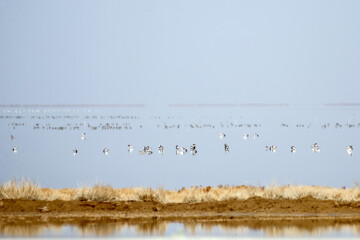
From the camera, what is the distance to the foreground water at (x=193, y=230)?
67.2 feet

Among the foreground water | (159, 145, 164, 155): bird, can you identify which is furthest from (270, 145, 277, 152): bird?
the foreground water

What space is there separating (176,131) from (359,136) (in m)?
15.0

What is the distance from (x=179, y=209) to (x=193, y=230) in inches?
130

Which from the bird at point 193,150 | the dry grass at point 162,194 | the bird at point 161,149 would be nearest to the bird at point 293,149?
the bird at point 193,150

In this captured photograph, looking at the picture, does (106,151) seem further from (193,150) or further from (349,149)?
(349,149)

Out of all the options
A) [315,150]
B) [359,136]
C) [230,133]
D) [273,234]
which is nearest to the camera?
[273,234]

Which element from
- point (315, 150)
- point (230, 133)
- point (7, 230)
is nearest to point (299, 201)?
point (7, 230)

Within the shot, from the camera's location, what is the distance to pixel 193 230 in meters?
21.2

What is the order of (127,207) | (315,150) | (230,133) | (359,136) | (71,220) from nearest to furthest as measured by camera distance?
(71,220), (127,207), (315,150), (359,136), (230,133)

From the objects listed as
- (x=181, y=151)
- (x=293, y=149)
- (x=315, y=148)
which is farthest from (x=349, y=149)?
(x=181, y=151)

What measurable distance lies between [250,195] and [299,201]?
4.99ft

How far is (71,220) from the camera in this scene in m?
22.9

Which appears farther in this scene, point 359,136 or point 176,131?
point 176,131

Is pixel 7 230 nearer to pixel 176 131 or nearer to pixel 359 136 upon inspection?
pixel 359 136
